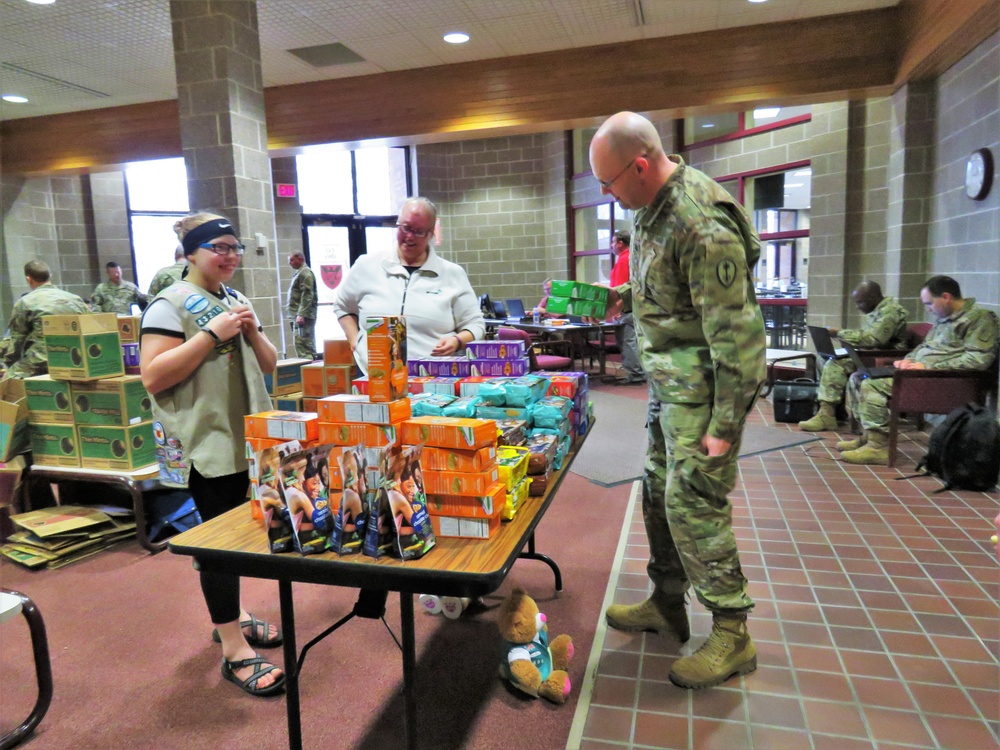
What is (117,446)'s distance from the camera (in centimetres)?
350

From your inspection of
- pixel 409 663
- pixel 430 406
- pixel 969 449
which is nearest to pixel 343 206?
pixel 969 449

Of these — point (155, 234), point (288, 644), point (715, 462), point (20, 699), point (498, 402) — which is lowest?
point (20, 699)

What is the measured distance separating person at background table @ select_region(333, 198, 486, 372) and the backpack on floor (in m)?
3.16

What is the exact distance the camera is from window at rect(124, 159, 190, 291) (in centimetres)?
1052

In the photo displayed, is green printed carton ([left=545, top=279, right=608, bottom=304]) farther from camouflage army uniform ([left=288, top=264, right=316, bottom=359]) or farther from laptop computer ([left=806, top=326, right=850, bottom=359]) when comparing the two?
camouflage army uniform ([left=288, top=264, right=316, bottom=359])

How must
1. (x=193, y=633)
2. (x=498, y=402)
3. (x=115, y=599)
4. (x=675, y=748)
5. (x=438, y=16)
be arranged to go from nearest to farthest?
1. (x=675, y=748)
2. (x=498, y=402)
3. (x=193, y=633)
4. (x=115, y=599)
5. (x=438, y=16)

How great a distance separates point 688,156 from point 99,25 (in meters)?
7.49

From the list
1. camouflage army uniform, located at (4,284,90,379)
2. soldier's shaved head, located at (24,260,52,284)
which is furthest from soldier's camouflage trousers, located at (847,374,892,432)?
soldier's shaved head, located at (24,260,52,284)

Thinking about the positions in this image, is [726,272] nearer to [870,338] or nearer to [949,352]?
[949,352]

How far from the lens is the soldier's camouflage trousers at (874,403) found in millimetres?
4744

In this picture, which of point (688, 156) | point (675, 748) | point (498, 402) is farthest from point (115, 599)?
point (688, 156)

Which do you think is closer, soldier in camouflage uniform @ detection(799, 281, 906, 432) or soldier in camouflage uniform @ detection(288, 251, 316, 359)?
soldier in camouflage uniform @ detection(799, 281, 906, 432)

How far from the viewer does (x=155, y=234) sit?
1080cm

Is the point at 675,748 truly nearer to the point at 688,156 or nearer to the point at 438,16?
the point at 438,16
